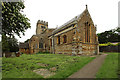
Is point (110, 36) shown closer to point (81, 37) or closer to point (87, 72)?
point (81, 37)

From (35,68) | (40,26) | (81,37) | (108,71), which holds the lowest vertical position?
(35,68)

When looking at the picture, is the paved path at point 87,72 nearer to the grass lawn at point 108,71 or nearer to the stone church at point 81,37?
the grass lawn at point 108,71

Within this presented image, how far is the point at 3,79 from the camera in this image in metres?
4.56

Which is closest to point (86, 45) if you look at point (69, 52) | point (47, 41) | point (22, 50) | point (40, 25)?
point (69, 52)

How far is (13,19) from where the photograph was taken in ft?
22.5

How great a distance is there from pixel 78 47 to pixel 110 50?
19.5 m

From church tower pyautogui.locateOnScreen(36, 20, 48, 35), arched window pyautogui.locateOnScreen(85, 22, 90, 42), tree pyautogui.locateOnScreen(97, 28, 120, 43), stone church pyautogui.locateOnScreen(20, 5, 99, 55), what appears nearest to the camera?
stone church pyautogui.locateOnScreen(20, 5, 99, 55)

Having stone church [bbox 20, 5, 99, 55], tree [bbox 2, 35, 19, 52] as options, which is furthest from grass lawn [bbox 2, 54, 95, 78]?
tree [bbox 2, 35, 19, 52]

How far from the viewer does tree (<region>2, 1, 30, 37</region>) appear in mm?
6383

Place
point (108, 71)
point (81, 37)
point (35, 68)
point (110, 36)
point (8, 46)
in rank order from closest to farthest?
point (108, 71) → point (35, 68) → point (81, 37) → point (8, 46) → point (110, 36)

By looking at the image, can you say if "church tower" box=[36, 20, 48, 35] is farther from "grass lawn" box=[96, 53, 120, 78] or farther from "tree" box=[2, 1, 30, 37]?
"grass lawn" box=[96, 53, 120, 78]

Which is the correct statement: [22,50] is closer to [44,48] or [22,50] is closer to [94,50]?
[44,48]

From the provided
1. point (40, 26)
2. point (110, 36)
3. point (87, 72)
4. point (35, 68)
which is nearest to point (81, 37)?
point (87, 72)

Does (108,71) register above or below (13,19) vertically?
below
